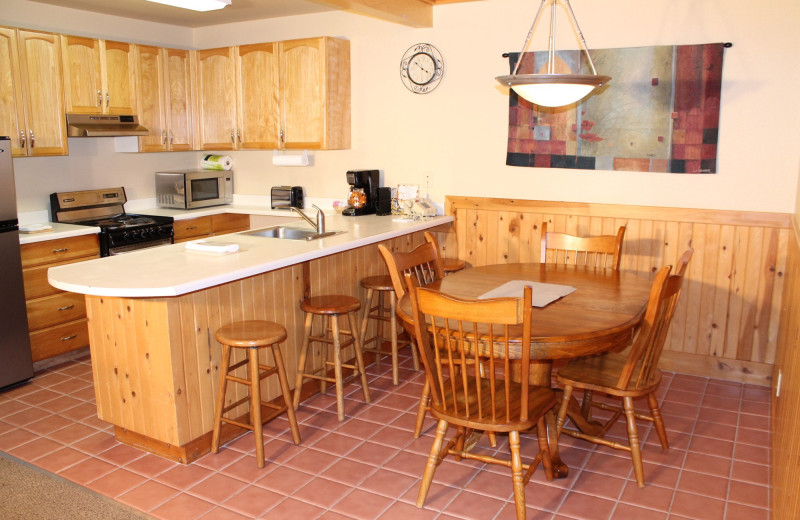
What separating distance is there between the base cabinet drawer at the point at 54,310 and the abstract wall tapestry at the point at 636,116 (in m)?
3.15

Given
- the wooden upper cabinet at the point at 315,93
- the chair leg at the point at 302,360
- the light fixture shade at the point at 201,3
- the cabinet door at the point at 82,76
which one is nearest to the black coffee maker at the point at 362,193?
the wooden upper cabinet at the point at 315,93

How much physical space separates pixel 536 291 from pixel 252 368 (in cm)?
132

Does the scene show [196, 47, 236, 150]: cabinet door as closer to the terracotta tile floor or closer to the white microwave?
the white microwave

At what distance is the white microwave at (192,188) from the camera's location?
5.31m

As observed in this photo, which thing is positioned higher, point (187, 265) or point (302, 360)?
point (187, 265)

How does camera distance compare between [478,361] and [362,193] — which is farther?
[362,193]

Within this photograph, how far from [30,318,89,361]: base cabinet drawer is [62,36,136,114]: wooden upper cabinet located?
4.89 feet

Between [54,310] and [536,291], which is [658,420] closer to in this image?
[536,291]

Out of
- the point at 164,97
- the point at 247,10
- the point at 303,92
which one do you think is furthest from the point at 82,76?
the point at 303,92

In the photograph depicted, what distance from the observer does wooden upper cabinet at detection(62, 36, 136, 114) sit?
14.9 feet

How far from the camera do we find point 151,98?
5.13 meters

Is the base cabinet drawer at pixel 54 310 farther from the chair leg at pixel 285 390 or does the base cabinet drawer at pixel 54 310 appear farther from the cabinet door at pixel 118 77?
the chair leg at pixel 285 390

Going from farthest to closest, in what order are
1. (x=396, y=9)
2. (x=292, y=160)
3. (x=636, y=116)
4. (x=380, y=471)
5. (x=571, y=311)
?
(x=292, y=160) < (x=396, y=9) < (x=636, y=116) < (x=380, y=471) < (x=571, y=311)

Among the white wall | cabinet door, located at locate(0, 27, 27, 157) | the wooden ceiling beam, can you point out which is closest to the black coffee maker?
the white wall
